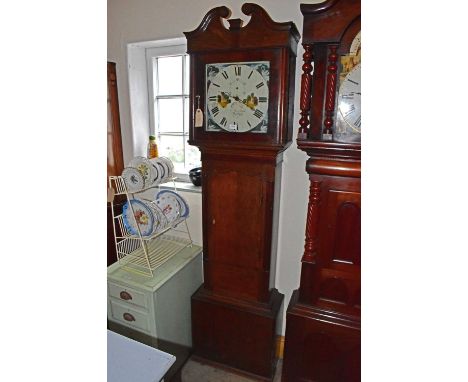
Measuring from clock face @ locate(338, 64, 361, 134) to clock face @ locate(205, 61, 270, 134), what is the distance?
0.33m

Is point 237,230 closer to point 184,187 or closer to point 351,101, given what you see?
point 184,187

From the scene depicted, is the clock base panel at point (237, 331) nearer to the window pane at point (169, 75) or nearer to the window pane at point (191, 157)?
the window pane at point (191, 157)

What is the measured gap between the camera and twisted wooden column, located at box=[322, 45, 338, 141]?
1138mm

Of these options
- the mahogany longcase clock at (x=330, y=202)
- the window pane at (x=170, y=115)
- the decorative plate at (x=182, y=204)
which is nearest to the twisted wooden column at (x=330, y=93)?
the mahogany longcase clock at (x=330, y=202)

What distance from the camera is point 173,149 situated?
2164 mm

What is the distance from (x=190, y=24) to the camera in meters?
1.70

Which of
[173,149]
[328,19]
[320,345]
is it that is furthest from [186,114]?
[320,345]

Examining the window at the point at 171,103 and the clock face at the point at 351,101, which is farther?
the window at the point at 171,103

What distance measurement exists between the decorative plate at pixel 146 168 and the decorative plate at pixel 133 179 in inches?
1.2

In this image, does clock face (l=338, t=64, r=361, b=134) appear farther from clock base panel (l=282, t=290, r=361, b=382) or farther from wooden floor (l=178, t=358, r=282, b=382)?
wooden floor (l=178, t=358, r=282, b=382)

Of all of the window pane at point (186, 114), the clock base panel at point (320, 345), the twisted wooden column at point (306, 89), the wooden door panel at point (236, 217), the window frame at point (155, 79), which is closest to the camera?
the twisted wooden column at point (306, 89)

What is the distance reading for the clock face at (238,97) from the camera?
1.33m

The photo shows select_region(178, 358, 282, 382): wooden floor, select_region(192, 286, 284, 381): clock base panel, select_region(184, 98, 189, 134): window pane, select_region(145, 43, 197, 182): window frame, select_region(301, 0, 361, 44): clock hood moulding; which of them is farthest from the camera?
select_region(184, 98, 189, 134): window pane

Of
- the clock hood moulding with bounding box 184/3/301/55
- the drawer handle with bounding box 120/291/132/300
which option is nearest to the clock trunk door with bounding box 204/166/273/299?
the drawer handle with bounding box 120/291/132/300
